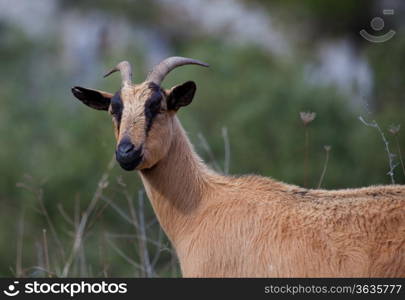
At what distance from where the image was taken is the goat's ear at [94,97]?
11.4 metres

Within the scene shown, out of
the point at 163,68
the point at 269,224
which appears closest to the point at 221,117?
the point at 163,68

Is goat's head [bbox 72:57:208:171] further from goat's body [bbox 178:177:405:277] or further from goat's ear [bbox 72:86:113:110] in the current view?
goat's body [bbox 178:177:405:277]

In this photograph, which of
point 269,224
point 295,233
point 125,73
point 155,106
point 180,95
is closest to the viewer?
point 295,233

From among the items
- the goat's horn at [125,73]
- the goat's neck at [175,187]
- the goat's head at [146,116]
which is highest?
the goat's horn at [125,73]

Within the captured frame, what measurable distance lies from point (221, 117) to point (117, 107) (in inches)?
1422

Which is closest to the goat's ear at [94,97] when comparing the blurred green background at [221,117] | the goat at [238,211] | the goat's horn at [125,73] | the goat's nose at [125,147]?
the goat at [238,211]

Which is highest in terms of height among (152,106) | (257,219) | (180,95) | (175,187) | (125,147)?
(180,95)

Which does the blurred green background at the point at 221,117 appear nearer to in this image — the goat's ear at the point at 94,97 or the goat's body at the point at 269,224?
the goat's body at the point at 269,224

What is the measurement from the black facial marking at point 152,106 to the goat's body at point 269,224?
1.78 feet

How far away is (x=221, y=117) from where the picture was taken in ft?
154

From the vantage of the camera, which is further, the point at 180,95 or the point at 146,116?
the point at 180,95

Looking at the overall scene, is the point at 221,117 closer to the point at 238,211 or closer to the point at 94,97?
the point at 94,97

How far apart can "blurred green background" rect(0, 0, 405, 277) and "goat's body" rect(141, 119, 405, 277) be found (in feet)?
5.75

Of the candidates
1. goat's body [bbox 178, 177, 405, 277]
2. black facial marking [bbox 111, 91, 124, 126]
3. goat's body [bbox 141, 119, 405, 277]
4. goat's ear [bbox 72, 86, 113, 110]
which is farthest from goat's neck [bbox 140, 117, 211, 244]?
goat's ear [bbox 72, 86, 113, 110]
